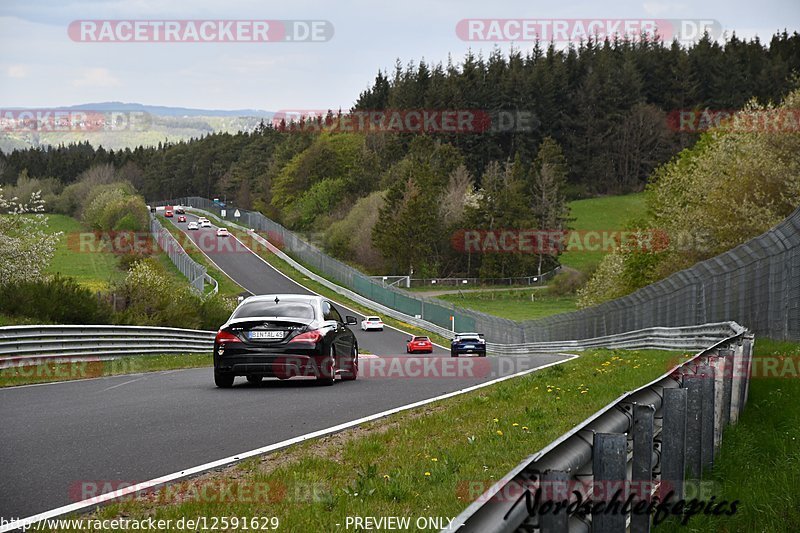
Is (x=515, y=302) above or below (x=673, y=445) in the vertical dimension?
below

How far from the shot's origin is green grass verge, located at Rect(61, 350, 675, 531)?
6367 millimetres

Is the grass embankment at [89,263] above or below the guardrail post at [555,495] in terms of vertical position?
below

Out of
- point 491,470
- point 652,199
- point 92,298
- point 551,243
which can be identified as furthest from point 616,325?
point 551,243

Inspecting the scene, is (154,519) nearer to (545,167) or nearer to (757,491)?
(757,491)

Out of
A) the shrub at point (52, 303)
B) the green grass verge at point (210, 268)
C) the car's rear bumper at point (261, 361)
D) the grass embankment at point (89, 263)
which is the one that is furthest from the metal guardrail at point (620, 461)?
the grass embankment at point (89, 263)

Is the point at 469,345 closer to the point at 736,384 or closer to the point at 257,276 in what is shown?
the point at 736,384

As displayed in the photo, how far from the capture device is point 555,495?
3.50m

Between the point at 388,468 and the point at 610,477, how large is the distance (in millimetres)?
4171

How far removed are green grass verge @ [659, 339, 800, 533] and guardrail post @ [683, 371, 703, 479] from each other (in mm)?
229

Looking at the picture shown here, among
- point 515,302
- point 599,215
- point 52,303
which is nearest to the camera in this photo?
point 52,303

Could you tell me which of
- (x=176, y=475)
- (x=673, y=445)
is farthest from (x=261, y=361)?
(x=673, y=445)

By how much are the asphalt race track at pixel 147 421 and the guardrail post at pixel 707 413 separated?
12.7 ft

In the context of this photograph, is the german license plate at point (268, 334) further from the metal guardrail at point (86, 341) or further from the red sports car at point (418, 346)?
the red sports car at point (418, 346)

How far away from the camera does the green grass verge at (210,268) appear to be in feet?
276
